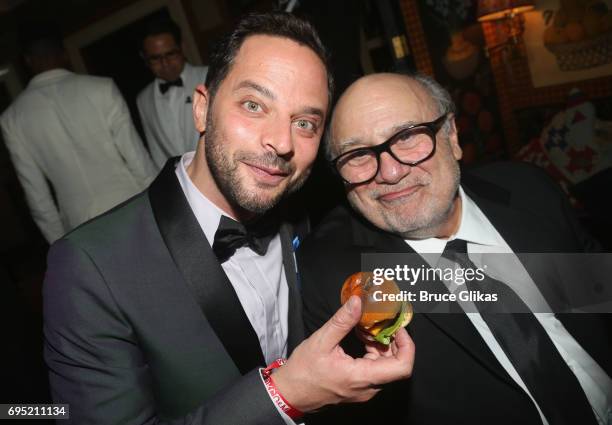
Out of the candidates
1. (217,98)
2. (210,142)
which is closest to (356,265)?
(210,142)

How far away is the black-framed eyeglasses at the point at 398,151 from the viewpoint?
69.0 inches

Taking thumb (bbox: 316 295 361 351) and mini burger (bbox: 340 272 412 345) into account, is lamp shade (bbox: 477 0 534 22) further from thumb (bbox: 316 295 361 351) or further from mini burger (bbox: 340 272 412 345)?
thumb (bbox: 316 295 361 351)

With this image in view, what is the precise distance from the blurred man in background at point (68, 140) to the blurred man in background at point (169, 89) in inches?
22.8

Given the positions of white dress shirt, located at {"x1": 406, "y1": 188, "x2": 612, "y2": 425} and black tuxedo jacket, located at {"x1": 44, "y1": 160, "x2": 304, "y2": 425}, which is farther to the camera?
white dress shirt, located at {"x1": 406, "y1": 188, "x2": 612, "y2": 425}

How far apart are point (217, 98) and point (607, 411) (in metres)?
2.07

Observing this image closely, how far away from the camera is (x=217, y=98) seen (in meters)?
1.66

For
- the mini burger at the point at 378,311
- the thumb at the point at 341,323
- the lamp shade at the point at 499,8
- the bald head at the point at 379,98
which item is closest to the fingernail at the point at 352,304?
the thumb at the point at 341,323

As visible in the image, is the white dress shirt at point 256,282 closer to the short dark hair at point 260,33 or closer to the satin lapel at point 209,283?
the satin lapel at point 209,283

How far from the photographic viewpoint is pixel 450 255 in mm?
1711

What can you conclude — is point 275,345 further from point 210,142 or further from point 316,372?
point 210,142

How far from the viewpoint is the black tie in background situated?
1477 mm

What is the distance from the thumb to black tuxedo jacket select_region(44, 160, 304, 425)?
32 centimetres

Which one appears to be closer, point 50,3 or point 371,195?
point 371,195

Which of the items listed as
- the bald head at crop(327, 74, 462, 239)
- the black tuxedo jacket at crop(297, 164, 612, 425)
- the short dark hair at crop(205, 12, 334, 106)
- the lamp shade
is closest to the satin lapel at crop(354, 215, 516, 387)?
the black tuxedo jacket at crop(297, 164, 612, 425)
